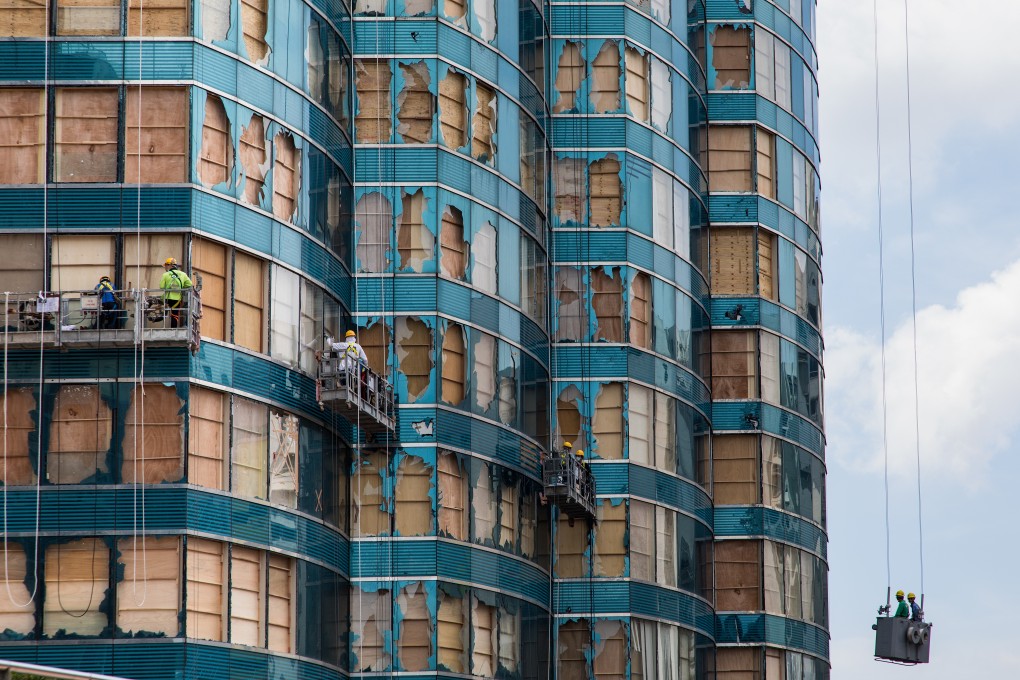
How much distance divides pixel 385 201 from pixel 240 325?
10608mm

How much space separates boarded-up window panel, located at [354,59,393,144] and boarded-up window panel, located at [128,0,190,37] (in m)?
10.6

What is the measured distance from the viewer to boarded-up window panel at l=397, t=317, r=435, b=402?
2467 inches

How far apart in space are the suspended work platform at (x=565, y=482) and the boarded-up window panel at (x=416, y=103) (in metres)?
11.3

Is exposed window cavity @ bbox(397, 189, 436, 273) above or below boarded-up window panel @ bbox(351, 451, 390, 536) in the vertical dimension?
above

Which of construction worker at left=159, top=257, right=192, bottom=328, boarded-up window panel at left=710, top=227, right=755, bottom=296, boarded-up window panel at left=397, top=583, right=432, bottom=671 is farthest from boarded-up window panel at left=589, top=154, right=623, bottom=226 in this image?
construction worker at left=159, top=257, right=192, bottom=328

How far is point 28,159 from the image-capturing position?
2119 inches

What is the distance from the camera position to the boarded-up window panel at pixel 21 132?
53.7 meters

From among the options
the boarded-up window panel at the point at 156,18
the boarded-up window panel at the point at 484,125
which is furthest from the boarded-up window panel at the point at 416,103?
the boarded-up window panel at the point at 156,18

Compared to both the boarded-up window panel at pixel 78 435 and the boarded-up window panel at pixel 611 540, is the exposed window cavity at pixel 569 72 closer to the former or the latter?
the boarded-up window panel at pixel 611 540

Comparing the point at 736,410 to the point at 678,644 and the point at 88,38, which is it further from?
the point at 88,38

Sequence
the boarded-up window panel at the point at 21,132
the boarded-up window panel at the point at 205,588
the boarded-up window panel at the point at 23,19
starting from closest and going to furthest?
the boarded-up window panel at the point at 205,588, the boarded-up window panel at the point at 21,132, the boarded-up window panel at the point at 23,19

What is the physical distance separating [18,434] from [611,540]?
90.3 ft

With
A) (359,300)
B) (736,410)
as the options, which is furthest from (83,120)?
(736,410)

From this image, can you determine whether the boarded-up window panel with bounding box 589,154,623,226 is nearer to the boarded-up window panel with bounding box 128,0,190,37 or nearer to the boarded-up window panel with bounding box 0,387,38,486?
the boarded-up window panel with bounding box 128,0,190,37
